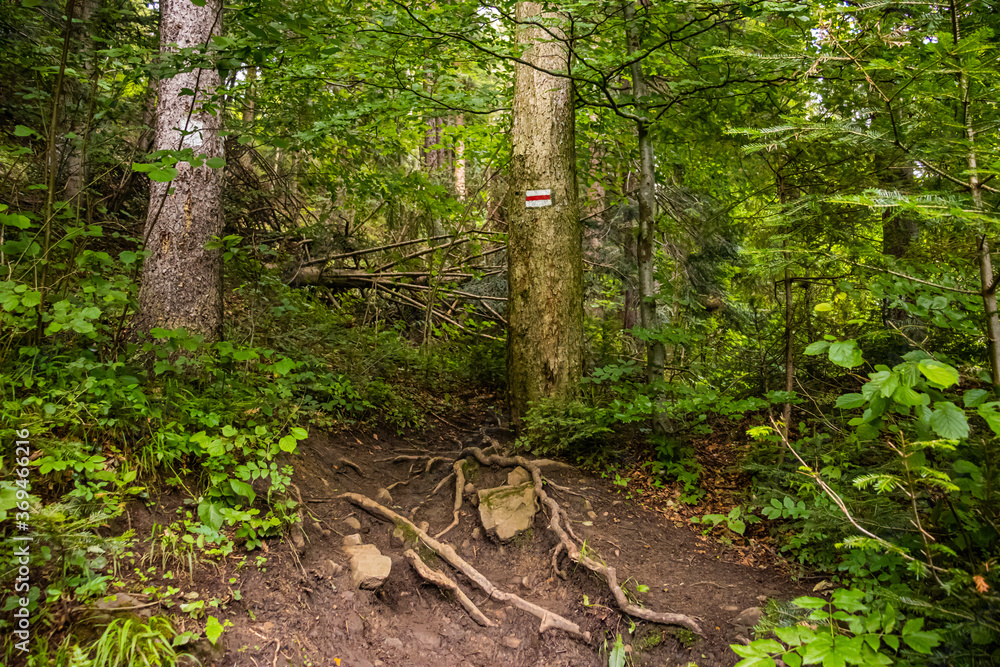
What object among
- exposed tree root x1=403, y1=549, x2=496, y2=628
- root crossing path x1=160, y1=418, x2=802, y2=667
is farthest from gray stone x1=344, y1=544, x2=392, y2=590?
exposed tree root x1=403, y1=549, x2=496, y2=628

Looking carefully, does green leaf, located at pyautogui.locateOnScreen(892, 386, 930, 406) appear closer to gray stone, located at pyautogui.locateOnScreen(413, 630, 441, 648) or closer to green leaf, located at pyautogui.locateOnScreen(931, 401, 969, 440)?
green leaf, located at pyautogui.locateOnScreen(931, 401, 969, 440)

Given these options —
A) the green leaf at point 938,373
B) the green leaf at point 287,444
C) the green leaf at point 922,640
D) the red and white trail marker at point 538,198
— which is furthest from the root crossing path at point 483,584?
the red and white trail marker at point 538,198

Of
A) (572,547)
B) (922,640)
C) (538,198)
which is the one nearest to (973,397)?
(922,640)

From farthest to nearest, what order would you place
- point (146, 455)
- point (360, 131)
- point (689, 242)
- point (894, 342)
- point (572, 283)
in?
1. point (689, 242)
2. point (360, 131)
3. point (572, 283)
4. point (894, 342)
5. point (146, 455)

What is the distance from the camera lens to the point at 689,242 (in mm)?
7504

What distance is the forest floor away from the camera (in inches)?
109

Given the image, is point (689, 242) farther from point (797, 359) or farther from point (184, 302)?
point (184, 302)

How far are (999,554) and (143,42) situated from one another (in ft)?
25.9

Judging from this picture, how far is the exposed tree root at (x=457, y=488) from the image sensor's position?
13.7 ft

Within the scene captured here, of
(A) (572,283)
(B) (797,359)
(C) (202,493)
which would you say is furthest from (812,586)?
(C) (202,493)

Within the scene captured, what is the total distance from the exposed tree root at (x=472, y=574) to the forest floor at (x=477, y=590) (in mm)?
48

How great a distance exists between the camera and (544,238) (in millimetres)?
5059

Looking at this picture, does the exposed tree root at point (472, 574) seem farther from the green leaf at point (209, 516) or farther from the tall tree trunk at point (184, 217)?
the tall tree trunk at point (184, 217)

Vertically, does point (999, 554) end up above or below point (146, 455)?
below
